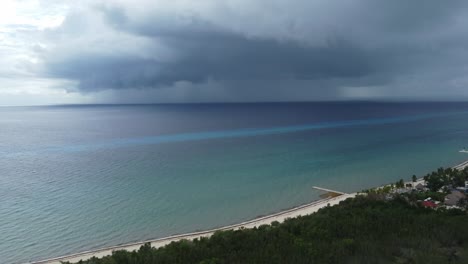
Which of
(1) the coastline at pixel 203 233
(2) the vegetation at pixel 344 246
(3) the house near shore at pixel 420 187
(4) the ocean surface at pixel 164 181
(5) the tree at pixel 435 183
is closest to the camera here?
(2) the vegetation at pixel 344 246

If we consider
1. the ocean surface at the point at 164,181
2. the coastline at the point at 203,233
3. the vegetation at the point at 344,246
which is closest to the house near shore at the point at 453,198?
the coastline at the point at 203,233

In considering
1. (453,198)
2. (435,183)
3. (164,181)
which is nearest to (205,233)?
(164,181)

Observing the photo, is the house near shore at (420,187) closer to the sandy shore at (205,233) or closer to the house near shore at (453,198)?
the house near shore at (453,198)

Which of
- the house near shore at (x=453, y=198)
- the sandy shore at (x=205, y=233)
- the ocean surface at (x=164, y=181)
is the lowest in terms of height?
the house near shore at (x=453, y=198)

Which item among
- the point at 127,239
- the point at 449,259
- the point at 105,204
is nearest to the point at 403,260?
the point at 449,259

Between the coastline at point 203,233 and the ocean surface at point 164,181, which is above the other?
the ocean surface at point 164,181

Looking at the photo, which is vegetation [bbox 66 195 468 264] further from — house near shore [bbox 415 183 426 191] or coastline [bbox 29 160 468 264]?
house near shore [bbox 415 183 426 191]

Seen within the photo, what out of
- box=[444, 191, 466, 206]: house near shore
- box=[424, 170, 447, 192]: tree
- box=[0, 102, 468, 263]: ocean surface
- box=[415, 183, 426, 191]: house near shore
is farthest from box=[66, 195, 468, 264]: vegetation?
box=[424, 170, 447, 192]: tree

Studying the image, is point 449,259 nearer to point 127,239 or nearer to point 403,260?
point 403,260

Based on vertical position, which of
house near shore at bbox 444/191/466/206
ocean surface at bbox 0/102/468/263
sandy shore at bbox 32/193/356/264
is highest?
ocean surface at bbox 0/102/468/263
